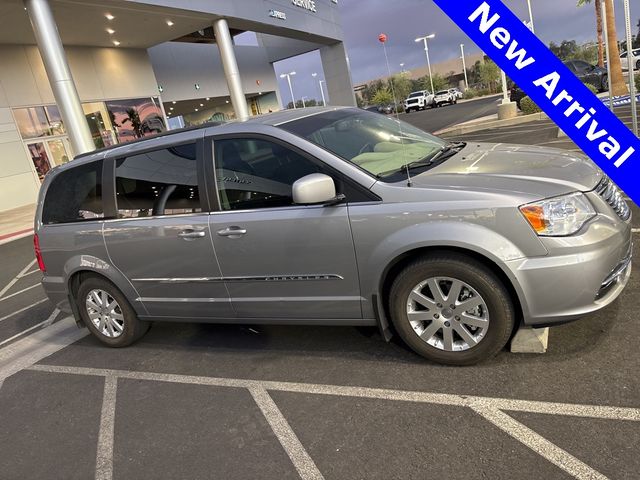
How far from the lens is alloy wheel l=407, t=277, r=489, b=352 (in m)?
3.23

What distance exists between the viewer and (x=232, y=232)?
3783mm

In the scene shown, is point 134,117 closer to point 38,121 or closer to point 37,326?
point 38,121

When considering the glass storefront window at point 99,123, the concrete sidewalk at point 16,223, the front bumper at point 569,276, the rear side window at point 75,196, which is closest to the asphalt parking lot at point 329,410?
the front bumper at point 569,276

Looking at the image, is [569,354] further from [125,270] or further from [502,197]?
[125,270]

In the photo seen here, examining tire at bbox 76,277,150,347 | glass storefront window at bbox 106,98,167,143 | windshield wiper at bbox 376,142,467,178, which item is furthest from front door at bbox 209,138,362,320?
glass storefront window at bbox 106,98,167,143

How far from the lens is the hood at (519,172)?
3.15 metres

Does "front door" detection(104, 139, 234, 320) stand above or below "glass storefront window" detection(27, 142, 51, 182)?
below

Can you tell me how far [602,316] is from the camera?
369cm

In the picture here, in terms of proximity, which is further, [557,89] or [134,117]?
[134,117]

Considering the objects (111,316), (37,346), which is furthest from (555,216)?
(37,346)

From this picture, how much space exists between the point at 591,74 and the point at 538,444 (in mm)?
24201

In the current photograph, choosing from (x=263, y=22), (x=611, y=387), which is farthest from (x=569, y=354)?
(x=263, y=22)

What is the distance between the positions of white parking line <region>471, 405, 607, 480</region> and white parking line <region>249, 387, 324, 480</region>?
1.03 metres

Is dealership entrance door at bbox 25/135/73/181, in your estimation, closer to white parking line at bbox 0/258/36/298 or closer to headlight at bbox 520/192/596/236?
white parking line at bbox 0/258/36/298
